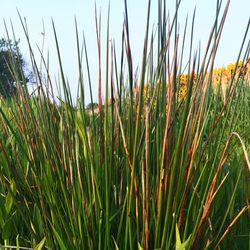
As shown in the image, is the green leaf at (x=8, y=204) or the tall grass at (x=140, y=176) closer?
the tall grass at (x=140, y=176)

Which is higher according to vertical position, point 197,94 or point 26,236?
point 197,94

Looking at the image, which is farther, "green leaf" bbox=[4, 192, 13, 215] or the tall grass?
"green leaf" bbox=[4, 192, 13, 215]

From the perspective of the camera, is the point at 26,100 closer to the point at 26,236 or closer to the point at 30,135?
the point at 30,135

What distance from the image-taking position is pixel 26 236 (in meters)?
1.60

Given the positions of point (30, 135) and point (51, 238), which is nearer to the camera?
point (51, 238)

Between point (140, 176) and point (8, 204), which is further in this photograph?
point (8, 204)

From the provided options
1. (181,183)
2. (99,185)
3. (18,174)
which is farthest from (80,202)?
(18,174)

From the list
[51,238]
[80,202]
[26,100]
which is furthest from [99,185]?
[26,100]

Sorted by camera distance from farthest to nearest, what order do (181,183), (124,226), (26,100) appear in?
(26,100)
(124,226)
(181,183)

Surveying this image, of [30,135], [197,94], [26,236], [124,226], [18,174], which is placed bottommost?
[26,236]

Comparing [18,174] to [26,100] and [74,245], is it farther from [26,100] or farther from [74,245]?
[74,245]

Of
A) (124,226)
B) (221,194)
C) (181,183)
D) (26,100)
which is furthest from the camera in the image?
(26,100)

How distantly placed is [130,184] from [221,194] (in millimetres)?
400

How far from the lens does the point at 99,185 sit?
51.6 inches
